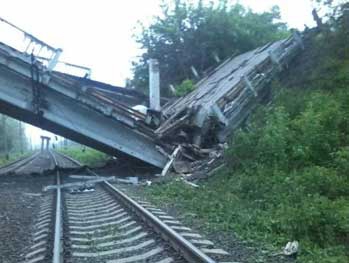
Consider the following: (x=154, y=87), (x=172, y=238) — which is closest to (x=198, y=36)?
(x=154, y=87)

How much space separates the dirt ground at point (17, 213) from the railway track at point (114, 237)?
0.21 metres

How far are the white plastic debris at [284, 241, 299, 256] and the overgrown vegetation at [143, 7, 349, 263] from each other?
0.39 feet

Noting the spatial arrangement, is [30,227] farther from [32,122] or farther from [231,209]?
[32,122]

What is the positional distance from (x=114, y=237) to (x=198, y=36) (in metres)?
27.1

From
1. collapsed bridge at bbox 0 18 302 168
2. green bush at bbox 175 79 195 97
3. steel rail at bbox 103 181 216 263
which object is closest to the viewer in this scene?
steel rail at bbox 103 181 216 263

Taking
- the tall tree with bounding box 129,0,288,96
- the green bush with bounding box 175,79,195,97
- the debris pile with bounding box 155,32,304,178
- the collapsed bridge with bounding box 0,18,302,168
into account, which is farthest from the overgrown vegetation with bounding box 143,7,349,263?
the tall tree with bounding box 129,0,288,96

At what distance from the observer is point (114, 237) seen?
27.5 feet

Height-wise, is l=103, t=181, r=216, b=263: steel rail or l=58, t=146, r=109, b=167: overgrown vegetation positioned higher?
l=58, t=146, r=109, b=167: overgrown vegetation

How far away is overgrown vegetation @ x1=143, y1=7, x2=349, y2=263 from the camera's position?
8164 mm

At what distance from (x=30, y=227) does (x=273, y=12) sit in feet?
Answer: 98.6

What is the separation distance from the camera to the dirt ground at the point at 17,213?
8.08 meters

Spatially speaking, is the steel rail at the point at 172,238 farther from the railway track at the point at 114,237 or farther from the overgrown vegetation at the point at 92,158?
the overgrown vegetation at the point at 92,158

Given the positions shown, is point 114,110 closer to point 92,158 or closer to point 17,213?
point 17,213

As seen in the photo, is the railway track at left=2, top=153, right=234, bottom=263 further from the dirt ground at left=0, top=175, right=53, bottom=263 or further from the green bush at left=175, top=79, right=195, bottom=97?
the green bush at left=175, top=79, right=195, bottom=97
